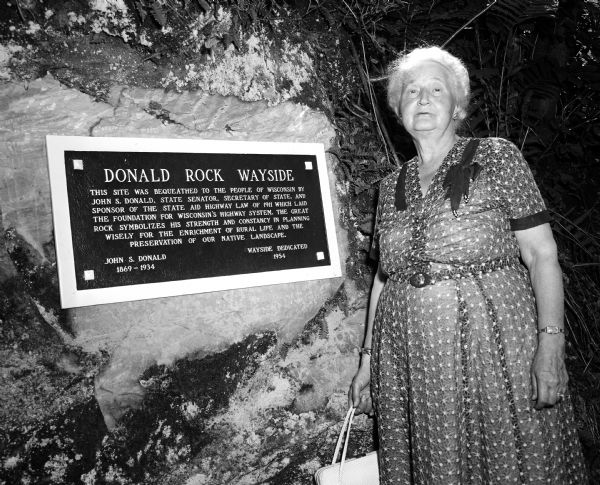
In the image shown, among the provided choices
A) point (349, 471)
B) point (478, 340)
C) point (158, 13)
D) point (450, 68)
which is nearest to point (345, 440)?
point (349, 471)

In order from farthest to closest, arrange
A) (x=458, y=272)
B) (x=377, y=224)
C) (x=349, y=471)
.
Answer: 1. (x=377, y=224)
2. (x=349, y=471)
3. (x=458, y=272)

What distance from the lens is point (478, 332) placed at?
1593 millimetres

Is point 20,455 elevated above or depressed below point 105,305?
below

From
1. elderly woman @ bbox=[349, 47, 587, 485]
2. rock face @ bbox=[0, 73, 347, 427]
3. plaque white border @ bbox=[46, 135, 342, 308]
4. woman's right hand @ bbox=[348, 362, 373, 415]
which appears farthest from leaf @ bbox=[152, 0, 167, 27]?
Answer: woman's right hand @ bbox=[348, 362, 373, 415]

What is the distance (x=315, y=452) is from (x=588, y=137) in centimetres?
296

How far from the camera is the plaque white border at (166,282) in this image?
5.36 feet

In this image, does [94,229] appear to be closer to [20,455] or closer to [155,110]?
[155,110]

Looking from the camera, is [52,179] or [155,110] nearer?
[52,179]

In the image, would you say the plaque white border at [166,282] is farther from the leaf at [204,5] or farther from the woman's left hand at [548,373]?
the woman's left hand at [548,373]

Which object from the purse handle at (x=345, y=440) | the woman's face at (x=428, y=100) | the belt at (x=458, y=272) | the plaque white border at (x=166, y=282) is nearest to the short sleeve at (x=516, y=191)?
the belt at (x=458, y=272)

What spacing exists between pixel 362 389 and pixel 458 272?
0.75 m

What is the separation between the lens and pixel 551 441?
1569 millimetres

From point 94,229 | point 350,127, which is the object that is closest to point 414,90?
point 350,127

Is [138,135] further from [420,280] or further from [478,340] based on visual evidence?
[478,340]
